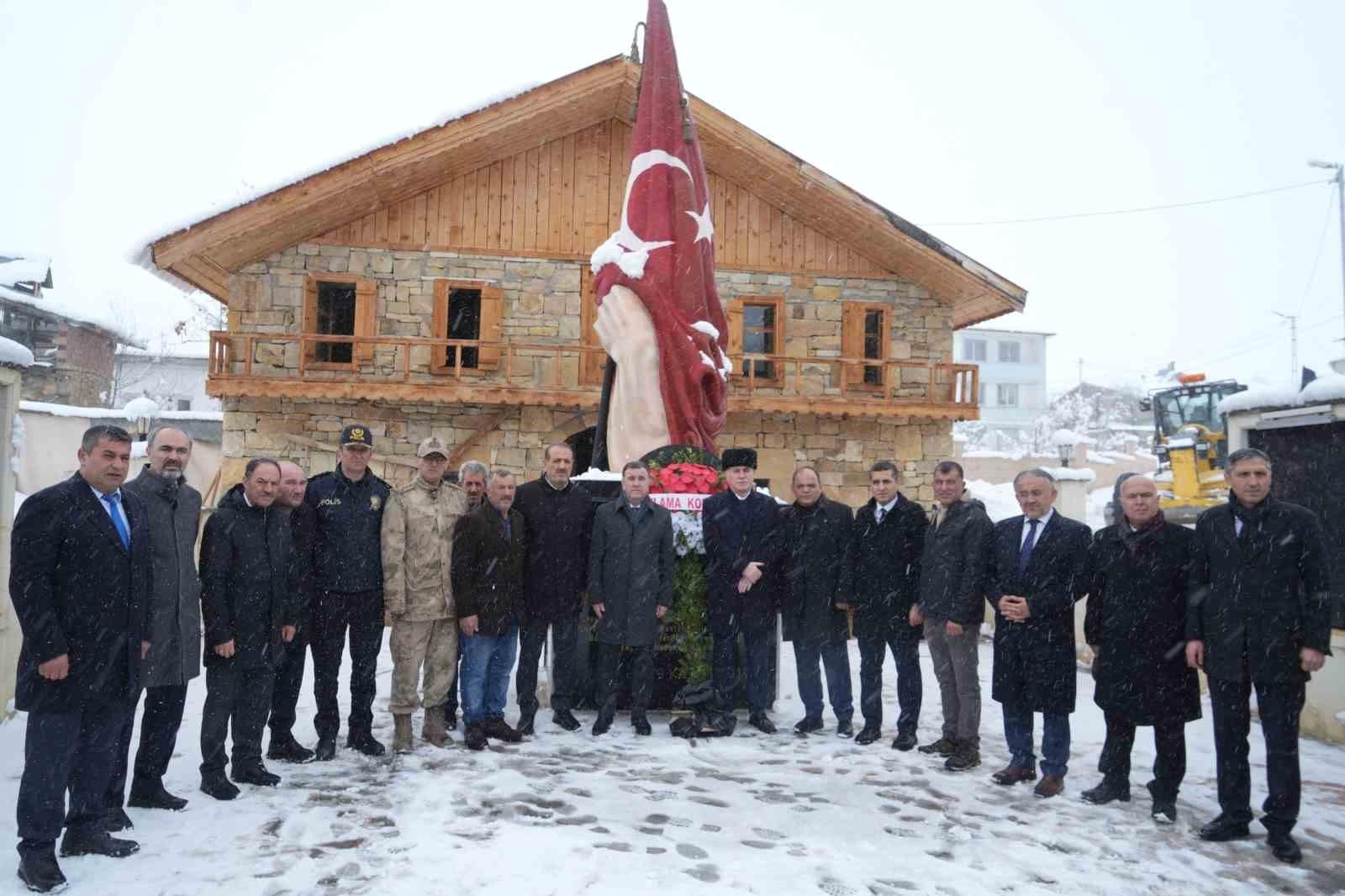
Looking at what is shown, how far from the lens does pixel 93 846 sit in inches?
131

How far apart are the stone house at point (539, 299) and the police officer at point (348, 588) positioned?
6.57m

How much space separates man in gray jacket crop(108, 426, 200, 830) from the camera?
12.3ft

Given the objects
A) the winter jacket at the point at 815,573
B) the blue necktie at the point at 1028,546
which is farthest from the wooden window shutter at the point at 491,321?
the blue necktie at the point at 1028,546

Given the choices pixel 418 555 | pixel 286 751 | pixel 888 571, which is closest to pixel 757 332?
pixel 888 571

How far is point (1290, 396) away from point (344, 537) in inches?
231

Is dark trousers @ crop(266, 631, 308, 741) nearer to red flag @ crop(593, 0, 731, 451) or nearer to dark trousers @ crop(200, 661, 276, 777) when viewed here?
dark trousers @ crop(200, 661, 276, 777)

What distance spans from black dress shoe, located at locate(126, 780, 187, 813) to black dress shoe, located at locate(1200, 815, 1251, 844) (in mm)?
4276

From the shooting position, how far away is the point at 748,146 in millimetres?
11742

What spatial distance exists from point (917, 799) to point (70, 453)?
15.1 m

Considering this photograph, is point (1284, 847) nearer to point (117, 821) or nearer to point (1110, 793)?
point (1110, 793)

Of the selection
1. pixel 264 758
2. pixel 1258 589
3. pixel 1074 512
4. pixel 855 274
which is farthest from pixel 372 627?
pixel 1074 512

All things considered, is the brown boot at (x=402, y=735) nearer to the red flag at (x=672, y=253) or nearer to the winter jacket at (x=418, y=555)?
the winter jacket at (x=418, y=555)

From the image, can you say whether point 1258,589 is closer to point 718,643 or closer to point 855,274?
point 718,643

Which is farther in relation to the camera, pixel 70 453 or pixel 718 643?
pixel 70 453
